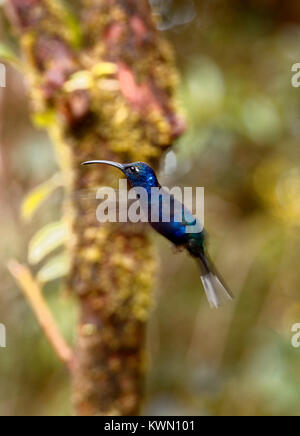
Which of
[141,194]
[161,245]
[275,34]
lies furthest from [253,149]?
[141,194]

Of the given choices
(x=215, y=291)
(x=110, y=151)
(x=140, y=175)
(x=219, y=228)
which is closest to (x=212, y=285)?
(x=215, y=291)

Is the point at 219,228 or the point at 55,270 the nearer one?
the point at 55,270

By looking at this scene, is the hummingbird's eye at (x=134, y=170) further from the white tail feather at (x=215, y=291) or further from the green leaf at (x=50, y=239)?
the green leaf at (x=50, y=239)

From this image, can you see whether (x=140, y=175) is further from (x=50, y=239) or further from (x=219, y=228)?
(x=219, y=228)

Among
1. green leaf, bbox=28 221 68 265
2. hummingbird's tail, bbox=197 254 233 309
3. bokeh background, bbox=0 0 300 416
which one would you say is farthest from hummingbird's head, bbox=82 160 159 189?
bokeh background, bbox=0 0 300 416

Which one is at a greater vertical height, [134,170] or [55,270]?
[55,270]
